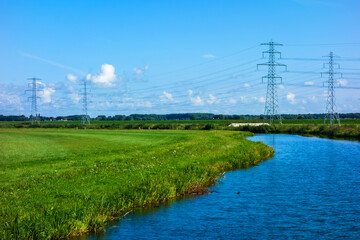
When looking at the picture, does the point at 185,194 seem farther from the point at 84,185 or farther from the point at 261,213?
the point at 84,185

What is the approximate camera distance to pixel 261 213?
1722 centimetres

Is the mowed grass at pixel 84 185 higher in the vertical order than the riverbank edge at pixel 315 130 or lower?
lower

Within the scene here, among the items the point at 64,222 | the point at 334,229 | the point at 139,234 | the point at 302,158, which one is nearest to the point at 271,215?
the point at 334,229

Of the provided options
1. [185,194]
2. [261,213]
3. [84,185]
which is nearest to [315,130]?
[185,194]

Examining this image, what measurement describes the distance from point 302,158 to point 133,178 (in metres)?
23.7

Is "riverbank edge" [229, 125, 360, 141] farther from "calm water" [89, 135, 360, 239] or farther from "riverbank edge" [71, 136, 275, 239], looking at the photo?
"riverbank edge" [71, 136, 275, 239]

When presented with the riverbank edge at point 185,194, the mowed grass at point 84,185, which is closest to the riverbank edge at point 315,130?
the mowed grass at point 84,185

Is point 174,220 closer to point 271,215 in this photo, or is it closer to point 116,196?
point 116,196

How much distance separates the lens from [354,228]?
15.2m

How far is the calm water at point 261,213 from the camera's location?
14.5 m

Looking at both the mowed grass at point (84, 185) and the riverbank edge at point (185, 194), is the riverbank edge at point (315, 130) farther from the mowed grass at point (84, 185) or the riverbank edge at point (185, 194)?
the riverbank edge at point (185, 194)

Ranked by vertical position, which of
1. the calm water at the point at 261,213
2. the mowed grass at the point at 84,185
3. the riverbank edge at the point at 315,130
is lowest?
the calm water at the point at 261,213

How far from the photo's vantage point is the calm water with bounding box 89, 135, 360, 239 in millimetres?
14500

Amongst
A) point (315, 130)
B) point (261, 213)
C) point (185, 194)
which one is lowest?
point (261, 213)
